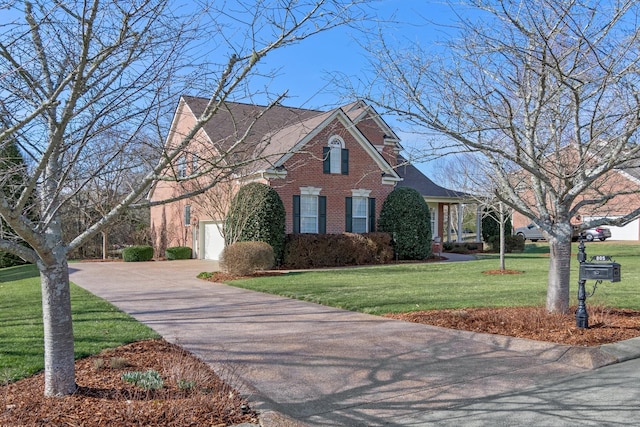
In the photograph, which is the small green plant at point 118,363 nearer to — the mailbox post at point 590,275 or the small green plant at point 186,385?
the small green plant at point 186,385

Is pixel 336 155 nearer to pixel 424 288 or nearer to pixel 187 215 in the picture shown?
pixel 187 215

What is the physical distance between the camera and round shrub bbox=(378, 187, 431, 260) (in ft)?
72.7

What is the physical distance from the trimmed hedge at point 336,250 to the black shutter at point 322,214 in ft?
4.19

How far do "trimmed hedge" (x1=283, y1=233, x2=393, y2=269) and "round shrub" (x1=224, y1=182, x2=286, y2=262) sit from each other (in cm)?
53

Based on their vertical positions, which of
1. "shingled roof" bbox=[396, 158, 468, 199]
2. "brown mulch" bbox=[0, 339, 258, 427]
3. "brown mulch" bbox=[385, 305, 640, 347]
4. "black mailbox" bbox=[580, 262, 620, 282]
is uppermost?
"shingled roof" bbox=[396, 158, 468, 199]

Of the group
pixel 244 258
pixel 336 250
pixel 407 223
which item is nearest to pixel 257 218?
pixel 244 258

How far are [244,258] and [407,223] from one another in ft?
28.6

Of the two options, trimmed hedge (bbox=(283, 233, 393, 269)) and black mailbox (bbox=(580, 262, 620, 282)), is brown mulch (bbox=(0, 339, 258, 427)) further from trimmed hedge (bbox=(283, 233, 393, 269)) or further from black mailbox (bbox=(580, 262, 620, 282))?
trimmed hedge (bbox=(283, 233, 393, 269))

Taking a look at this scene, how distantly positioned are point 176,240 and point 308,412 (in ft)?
83.6

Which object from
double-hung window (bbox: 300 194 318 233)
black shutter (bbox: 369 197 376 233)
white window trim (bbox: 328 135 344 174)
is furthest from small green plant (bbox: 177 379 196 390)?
black shutter (bbox: 369 197 376 233)

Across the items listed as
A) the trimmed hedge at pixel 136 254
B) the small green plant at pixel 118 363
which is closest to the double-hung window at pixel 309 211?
the trimmed hedge at pixel 136 254

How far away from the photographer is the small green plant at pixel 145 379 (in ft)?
15.4

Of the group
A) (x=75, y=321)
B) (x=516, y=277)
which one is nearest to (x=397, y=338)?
(x=75, y=321)

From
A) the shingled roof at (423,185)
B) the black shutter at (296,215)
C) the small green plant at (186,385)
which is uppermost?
the shingled roof at (423,185)
